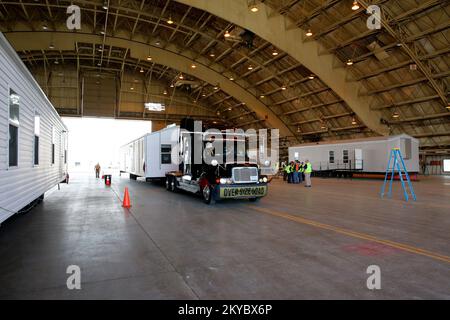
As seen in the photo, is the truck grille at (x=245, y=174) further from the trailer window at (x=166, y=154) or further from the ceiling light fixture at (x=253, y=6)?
the ceiling light fixture at (x=253, y=6)

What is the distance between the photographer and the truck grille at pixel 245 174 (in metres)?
10.5

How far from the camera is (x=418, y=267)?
4398 mm

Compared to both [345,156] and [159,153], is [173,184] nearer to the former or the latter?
[159,153]

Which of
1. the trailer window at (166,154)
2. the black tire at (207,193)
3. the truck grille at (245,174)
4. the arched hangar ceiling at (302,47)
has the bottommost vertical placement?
the black tire at (207,193)

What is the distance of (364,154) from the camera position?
27500 mm

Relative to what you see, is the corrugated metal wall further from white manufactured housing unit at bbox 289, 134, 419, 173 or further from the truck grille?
the truck grille

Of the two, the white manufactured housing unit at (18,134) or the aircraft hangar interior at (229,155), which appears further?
the white manufactured housing unit at (18,134)

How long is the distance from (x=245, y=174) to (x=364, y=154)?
67.5 ft

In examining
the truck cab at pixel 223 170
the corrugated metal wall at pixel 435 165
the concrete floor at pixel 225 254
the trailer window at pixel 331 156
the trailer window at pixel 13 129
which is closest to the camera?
the concrete floor at pixel 225 254

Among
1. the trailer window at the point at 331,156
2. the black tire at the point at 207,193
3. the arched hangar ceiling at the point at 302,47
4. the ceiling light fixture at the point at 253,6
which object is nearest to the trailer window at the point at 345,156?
the trailer window at the point at 331,156

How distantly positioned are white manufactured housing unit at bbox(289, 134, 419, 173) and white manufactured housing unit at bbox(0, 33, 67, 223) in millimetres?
24823

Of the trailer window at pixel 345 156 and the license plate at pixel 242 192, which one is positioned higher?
the trailer window at pixel 345 156

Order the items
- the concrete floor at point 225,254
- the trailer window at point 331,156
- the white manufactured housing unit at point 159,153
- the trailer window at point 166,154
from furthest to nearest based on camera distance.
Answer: the trailer window at point 331,156, the trailer window at point 166,154, the white manufactured housing unit at point 159,153, the concrete floor at point 225,254
